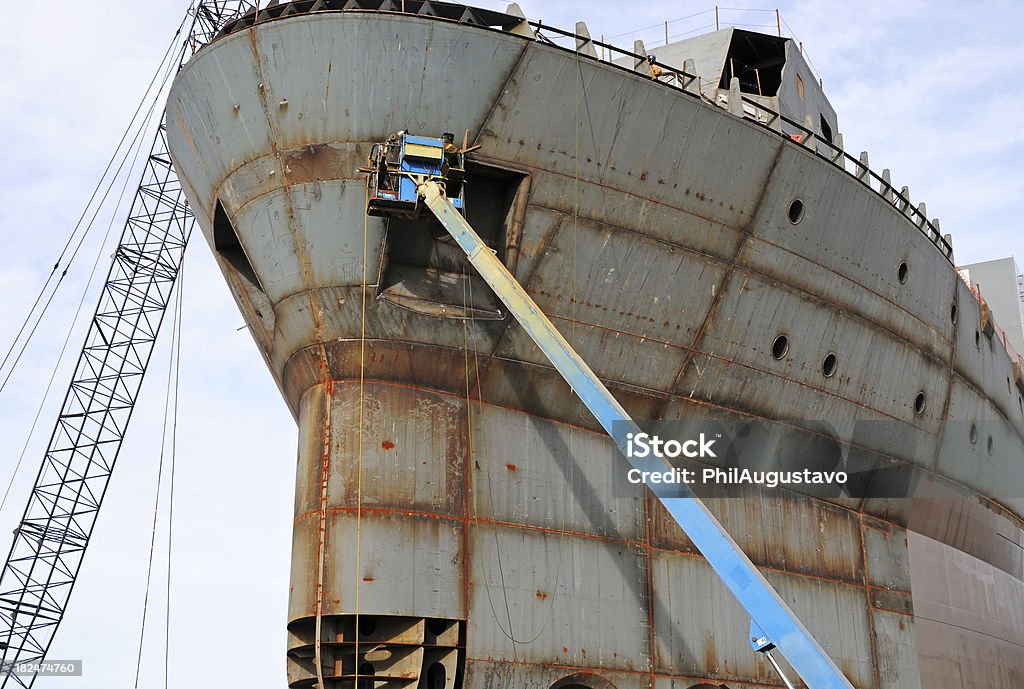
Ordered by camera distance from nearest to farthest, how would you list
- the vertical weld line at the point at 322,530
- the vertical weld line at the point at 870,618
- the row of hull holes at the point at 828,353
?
the vertical weld line at the point at 322,530, the row of hull holes at the point at 828,353, the vertical weld line at the point at 870,618

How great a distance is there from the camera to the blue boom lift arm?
10.0m

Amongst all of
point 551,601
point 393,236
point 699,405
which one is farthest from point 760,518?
point 393,236

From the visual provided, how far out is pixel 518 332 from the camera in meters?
14.4

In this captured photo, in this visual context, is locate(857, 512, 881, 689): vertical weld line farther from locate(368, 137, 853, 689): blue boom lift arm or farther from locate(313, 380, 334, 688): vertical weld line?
locate(313, 380, 334, 688): vertical weld line

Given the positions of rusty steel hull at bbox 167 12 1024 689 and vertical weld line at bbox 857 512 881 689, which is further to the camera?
vertical weld line at bbox 857 512 881 689

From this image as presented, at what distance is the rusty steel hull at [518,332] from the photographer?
13250 millimetres

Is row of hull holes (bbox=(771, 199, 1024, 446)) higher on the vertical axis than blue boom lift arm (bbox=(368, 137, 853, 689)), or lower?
higher

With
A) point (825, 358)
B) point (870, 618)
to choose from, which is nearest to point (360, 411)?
point (825, 358)

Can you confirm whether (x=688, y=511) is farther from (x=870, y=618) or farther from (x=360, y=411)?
(x=870, y=618)

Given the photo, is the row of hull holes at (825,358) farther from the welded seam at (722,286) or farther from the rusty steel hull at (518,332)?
the welded seam at (722,286)

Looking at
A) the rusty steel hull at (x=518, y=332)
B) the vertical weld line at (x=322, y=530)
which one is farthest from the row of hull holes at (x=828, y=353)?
the vertical weld line at (x=322, y=530)

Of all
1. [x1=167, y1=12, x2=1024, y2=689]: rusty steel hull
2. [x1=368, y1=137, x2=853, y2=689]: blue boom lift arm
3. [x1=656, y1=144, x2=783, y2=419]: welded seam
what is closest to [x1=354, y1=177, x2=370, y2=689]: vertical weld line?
[x1=167, y1=12, x2=1024, y2=689]: rusty steel hull

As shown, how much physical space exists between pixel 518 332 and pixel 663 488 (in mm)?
3928

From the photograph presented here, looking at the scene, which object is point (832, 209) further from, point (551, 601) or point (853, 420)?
point (551, 601)
